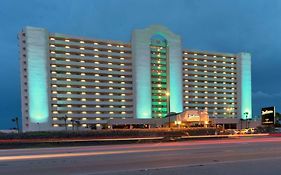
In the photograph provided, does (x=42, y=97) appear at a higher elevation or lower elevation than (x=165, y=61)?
lower

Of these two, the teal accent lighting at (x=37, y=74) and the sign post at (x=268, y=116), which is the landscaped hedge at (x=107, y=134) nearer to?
the sign post at (x=268, y=116)

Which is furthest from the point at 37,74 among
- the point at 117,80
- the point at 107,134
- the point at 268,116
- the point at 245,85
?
the point at 245,85

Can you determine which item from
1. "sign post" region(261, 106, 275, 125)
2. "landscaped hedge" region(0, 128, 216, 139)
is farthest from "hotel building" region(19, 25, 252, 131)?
"sign post" region(261, 106, 275, 125)

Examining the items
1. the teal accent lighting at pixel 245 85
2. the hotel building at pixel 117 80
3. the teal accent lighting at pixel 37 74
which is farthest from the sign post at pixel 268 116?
the teal accent lighting at pixel 245 85

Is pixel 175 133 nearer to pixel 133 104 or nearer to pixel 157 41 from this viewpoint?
pixel 133 104

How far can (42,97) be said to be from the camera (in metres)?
109

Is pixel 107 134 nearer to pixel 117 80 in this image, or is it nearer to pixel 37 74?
Result: pixel 37 74

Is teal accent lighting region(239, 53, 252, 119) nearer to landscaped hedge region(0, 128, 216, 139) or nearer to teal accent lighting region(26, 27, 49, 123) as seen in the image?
teal accent lighting region(26, 27, 49, 123)

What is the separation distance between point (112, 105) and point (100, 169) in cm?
10909

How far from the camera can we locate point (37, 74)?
4286 inches

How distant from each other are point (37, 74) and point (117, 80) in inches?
1204

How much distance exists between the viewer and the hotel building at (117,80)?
108625 millimetres

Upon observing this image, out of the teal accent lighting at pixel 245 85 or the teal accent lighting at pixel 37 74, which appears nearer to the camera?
the teal accent lighting at pixel 37 74

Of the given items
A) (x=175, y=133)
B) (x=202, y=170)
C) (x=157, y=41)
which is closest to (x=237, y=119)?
(x=157, y=41)
